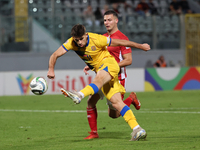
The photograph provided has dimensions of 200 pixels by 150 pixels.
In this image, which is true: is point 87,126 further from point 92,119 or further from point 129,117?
point 129,117

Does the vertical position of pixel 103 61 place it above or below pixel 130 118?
above

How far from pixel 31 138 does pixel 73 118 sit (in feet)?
8.83

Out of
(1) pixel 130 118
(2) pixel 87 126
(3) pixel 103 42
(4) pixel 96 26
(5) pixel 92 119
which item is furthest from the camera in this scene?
(4) pixel 96 26

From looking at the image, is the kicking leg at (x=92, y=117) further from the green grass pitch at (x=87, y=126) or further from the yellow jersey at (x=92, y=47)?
the yellow jersey at (x=92, y=47)

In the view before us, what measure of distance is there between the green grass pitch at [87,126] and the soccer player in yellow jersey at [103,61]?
410 millimetres

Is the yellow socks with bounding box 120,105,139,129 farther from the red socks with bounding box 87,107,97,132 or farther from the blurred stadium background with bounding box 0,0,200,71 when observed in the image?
the blurred stadium background with bounding box 0,0,200,71

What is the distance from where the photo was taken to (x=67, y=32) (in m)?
17.2

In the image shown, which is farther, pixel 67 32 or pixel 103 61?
pixel 67 32

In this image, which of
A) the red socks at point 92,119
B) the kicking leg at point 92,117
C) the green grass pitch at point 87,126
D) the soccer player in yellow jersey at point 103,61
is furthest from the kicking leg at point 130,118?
the red socks at point 92,119

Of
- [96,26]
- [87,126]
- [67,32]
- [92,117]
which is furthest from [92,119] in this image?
[96,26]

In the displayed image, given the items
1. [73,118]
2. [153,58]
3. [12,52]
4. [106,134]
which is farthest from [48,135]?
[153,58]

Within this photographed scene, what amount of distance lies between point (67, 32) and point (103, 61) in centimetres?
1205

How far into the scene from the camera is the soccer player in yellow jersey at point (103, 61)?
5105 millimetres

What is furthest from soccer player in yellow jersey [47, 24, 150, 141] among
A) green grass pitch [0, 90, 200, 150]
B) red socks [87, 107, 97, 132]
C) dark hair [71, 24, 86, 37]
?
red socks [87, 107, 97, 132]
